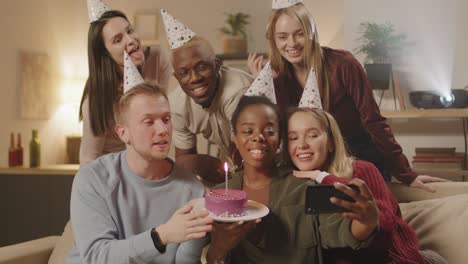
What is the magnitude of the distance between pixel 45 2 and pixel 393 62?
186 cm

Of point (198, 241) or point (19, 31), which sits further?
point (19, 31)

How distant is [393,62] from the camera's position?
4.82 feet

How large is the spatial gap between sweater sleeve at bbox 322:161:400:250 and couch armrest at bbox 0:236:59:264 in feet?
3.65

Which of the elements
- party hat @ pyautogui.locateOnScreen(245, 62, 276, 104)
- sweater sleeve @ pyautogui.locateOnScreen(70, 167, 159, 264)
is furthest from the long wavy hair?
party hat @ pyautogui.locateOnScreen(245, 62, 276, 104)

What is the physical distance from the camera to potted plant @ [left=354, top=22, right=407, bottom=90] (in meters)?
1.45

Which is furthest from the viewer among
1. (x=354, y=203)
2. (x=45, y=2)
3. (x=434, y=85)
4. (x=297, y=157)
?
(x=45, y=2)

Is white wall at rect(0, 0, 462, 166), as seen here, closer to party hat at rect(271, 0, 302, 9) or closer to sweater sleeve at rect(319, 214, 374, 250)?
party hat at rect(271, 0, 302, 9)

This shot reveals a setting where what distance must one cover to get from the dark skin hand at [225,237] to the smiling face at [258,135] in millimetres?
166

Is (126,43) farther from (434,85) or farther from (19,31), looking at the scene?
(19,31)

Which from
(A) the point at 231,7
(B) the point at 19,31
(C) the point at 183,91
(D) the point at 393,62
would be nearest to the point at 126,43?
(C) the point at 183,91

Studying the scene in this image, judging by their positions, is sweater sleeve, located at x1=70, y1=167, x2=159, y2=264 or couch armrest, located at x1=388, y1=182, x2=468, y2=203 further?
couch armrest, located at x1=388, y1=182, x2=468, y2=203

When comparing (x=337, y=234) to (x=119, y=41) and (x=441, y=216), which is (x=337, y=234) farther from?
(x=119, y=41)

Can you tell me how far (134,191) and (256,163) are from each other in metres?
0.34

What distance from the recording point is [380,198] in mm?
1313
